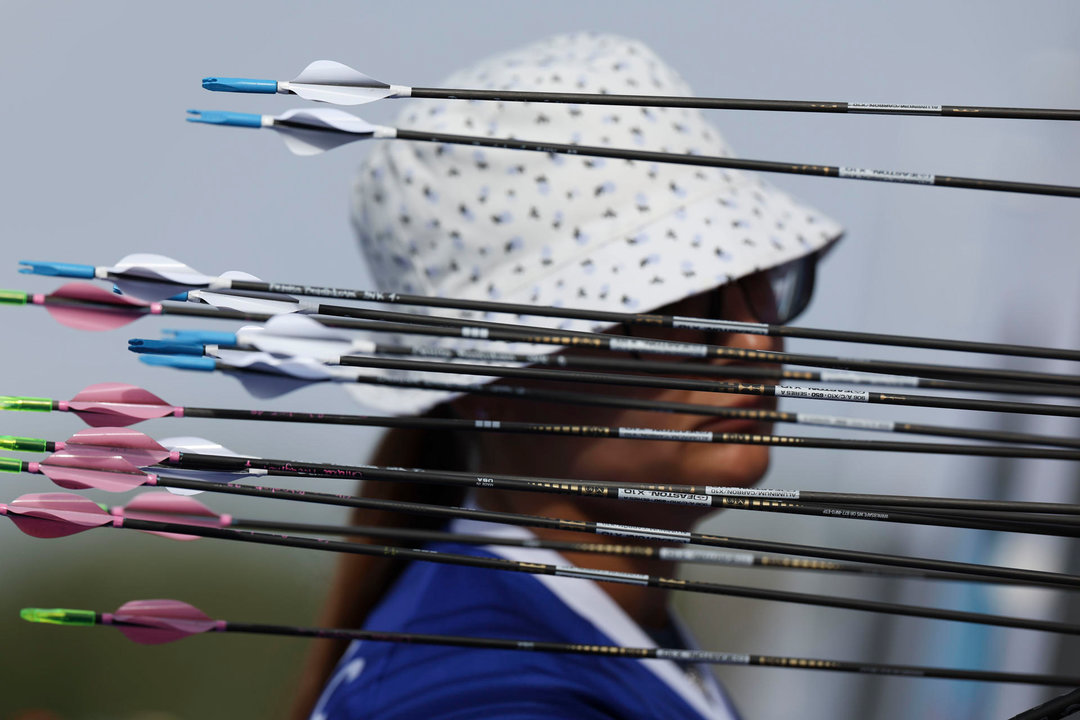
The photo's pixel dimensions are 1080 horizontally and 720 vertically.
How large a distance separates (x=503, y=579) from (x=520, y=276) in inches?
9.5

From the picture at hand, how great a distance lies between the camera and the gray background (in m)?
0.80

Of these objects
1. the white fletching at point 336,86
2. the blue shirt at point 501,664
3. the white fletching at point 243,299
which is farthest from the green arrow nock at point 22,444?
the blue shirt at point 501,664

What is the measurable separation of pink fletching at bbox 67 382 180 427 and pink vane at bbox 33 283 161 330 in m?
0.03

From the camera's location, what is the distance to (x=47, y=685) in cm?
83

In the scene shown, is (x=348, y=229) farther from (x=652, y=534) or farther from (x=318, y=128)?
(x=652, y=534)

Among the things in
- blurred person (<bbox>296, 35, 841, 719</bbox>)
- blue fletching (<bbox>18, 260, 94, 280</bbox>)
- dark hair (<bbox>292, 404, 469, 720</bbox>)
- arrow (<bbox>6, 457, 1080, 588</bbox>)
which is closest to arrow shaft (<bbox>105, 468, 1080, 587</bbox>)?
arrow (<bbox>6, 457, 1080, 588</bbox>)

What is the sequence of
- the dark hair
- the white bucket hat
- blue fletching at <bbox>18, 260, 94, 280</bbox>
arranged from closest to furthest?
blue fletching at <bbox>18, 260, 94, 280</bbox> < the white bucket hat < the dark hair

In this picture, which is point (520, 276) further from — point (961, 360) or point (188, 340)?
point (961, 360)

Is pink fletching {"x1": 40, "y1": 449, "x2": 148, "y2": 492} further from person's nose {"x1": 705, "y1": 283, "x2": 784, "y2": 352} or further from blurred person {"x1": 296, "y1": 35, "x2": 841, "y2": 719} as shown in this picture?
person's nose {"x1": 705, "y1": 283, "x2": 784, "y2": 352}

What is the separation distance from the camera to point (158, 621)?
A: 0.43 m

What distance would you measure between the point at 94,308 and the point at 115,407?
53mm

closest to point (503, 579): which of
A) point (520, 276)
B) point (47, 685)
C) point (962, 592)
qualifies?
point (520, 276)

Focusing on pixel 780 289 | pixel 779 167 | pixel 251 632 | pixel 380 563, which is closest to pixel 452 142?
pixel 779 167

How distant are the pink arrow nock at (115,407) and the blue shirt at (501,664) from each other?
30cm
